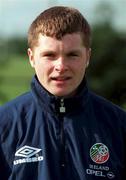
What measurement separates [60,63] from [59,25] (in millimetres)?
218

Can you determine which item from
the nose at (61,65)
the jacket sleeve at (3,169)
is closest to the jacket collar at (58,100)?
the nose at (61,65)

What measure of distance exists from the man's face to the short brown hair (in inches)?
1.3

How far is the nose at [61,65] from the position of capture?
309cm

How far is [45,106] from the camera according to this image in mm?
3215

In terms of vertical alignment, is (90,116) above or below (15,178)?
above

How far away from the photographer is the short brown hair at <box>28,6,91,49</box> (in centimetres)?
317

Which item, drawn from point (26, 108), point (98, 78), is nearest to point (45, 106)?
point (26, 108)

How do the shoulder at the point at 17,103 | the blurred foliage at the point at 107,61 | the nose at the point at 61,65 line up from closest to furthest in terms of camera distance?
the nose at the point at 61,65
the shoulder at the point at 17,103
the blurred foliage at the point at 107,61

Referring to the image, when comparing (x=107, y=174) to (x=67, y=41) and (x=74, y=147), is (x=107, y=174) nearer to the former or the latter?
(x=74, y=147)

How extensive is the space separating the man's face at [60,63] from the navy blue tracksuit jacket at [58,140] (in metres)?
0.06

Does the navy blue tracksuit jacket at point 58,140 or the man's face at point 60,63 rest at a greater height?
the man's face at point 60,63

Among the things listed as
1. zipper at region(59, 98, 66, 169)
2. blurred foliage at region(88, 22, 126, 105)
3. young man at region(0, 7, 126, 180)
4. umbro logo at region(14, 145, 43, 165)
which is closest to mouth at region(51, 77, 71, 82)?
young man at region(0, 7, 126, 180)

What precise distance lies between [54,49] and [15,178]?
66 cm

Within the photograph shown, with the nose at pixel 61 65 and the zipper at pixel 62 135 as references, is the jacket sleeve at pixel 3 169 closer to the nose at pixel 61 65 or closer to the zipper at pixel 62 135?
the zipper at pixel 62 135
